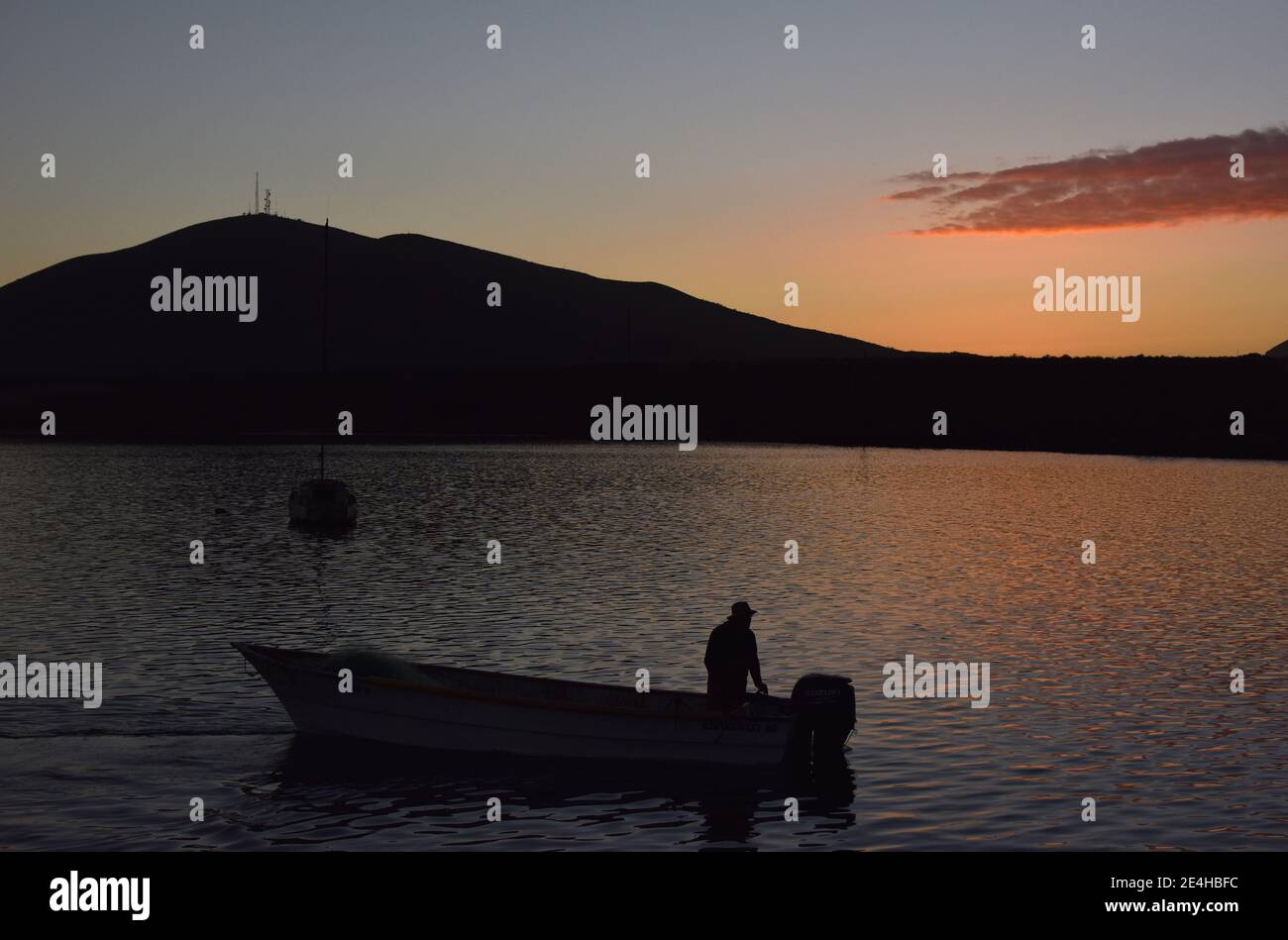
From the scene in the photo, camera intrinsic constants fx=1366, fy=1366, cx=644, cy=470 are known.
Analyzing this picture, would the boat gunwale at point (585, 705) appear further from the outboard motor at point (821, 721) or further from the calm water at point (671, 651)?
the calm water at point (671, 651)

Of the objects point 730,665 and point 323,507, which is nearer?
point 730,665

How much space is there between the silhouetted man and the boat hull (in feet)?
1.10

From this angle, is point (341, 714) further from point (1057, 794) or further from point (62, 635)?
point (62, 635)

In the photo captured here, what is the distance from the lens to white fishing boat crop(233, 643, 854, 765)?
2461 cm

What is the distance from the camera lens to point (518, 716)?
2520 centimetres

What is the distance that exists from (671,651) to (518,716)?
1271 centimetres

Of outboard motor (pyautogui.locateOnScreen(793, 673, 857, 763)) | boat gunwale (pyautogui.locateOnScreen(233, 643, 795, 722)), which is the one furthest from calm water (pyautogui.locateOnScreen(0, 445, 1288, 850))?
boat gunwale (pyautogui.locateOnScreen(233, 643, 795, 722))

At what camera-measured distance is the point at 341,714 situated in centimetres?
2630

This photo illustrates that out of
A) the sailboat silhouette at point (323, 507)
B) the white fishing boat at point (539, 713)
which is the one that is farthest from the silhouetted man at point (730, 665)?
the sailboat silhouette at point (323, 507)

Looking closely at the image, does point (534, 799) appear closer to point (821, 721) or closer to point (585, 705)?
point (585, 705)

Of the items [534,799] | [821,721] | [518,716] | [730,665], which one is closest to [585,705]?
[518,716]

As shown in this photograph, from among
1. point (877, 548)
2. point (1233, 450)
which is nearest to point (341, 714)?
point (877, 548)
